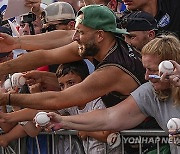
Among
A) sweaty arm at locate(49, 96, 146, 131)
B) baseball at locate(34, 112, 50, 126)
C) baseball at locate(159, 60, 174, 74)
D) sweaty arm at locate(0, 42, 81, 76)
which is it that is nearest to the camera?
baseball at locate(159, 60, 174, 74)

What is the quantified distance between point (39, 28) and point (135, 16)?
1.79m

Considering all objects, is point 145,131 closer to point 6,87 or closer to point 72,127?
point 72,127

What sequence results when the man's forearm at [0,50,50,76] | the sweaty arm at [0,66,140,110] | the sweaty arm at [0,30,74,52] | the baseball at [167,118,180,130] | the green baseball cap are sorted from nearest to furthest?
1. the baseball at [167,118,180,130]
2. the sweaty arm at [0,66,140,110]
3. the green baseball cap
4. the man's forearm at [0,50,50,76]
5. the sweaty arm at [0,30,74,52]

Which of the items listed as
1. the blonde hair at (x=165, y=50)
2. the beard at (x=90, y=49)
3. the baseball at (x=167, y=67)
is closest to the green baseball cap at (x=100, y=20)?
the beard at (x=90, y=49)

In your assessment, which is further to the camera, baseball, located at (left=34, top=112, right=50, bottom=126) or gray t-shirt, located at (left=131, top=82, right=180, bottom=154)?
gray t-shirt, located at (left=131, top=82, right=180, bottom=154)

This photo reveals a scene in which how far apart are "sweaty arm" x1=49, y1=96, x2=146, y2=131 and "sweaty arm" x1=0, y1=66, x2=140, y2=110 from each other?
0.73 feet

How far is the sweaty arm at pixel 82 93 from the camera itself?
5016 mm

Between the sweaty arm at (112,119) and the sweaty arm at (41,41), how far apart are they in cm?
129

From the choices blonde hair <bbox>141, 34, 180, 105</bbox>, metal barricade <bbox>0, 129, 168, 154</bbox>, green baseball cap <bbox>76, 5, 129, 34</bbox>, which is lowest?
metal barricade <bbox>0, 129, 168, 154</bbox>

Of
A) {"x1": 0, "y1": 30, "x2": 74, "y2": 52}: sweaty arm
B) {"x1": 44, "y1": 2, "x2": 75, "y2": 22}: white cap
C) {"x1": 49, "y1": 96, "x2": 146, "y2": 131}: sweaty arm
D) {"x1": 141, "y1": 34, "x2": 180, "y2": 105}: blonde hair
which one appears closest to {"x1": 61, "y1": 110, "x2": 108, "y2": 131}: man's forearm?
{"x1": 49, "y1": 96, "x2": 146, "y2": 131}: sweaty arm

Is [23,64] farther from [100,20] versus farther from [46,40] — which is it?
[100,20]

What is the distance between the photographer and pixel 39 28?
7031 mm

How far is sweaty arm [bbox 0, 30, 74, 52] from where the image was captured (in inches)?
231

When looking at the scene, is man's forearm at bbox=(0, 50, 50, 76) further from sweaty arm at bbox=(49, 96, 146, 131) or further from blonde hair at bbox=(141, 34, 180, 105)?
blonde hair at bbox=(141, 34, 180, 105)
